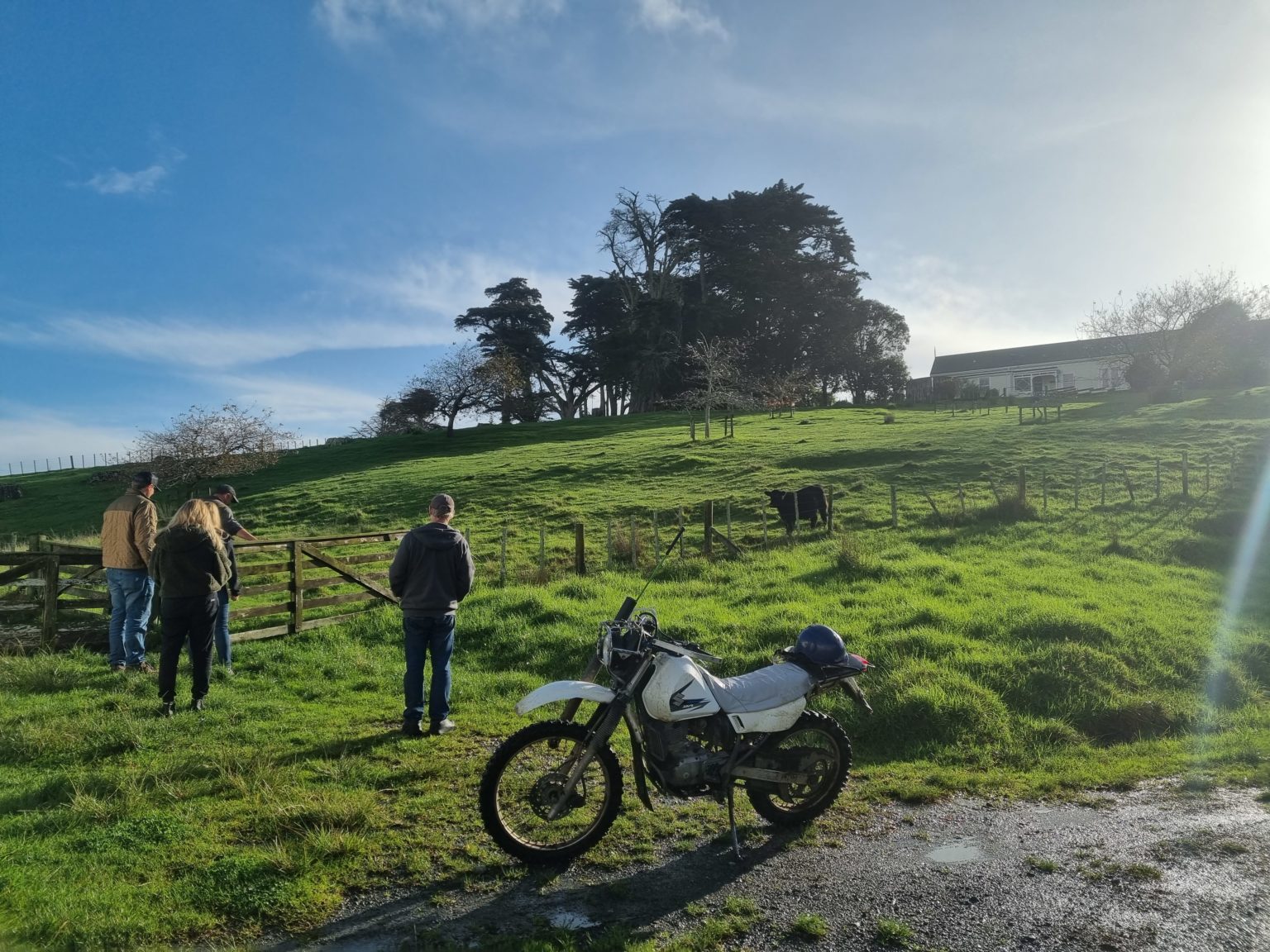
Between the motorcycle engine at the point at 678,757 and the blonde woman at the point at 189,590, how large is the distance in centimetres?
479

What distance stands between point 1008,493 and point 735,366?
34440 mm

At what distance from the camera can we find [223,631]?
8766 mm

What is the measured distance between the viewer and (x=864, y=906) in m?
3.85

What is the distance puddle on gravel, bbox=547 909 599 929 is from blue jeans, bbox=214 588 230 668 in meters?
6.45

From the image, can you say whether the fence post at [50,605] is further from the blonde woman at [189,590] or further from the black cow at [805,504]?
the black cow at [805,504]

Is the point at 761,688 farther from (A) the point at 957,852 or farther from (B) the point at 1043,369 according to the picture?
(B) the point at 1043,369

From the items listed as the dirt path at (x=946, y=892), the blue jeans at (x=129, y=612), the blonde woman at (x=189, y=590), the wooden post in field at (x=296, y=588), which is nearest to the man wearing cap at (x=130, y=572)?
the blue jeans at (x=129, y=612)

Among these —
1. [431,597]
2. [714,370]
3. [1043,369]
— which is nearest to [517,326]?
[714,370]

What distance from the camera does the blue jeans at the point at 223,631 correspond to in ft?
28.6

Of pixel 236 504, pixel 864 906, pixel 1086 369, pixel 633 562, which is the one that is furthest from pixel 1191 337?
pixel 864 906

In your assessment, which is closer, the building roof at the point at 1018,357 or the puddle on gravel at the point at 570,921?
the puddle on gravel at the point at 570,921

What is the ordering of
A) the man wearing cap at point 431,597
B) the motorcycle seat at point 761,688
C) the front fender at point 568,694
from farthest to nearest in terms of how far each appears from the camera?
the man wearing cap at point 431,597 → the motorcycle seat at point 761,688 → the front fender at point 568,694

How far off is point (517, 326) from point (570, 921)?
207 ft

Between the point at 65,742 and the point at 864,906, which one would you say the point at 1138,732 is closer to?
the point at 864,906
